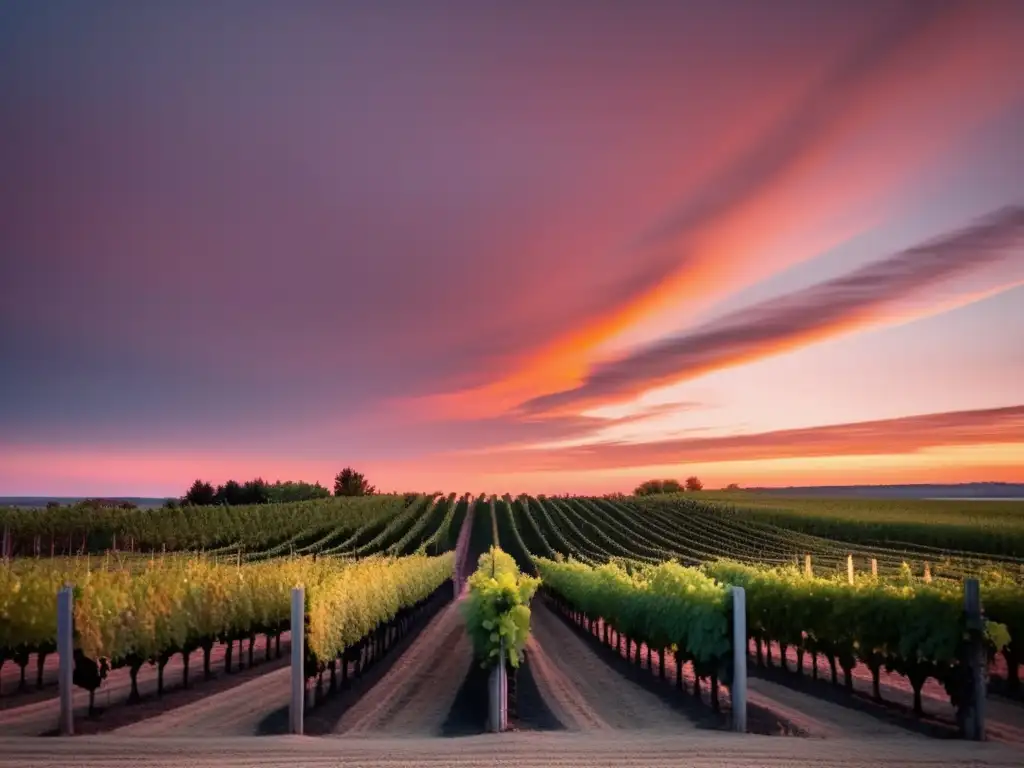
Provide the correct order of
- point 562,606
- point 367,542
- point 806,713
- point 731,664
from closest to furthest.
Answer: point 731,664, point 806,713, point 562,606, point 367,542

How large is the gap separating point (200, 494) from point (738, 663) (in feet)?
401

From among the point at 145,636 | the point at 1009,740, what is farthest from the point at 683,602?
the point at 145,636

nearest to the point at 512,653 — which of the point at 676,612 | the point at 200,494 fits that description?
the point at 676,612

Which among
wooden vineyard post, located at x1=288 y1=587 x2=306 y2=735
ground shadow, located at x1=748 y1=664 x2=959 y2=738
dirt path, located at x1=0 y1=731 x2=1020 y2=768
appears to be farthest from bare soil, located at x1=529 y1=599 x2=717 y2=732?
wooden vineyard post, located at x1=288 y1=587 x2=306 y2=735

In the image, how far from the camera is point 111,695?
17.8 m

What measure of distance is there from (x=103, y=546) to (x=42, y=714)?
214 ft

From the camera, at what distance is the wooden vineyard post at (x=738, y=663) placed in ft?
43.4

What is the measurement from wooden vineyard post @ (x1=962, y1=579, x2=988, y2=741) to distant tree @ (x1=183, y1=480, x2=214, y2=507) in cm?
12182

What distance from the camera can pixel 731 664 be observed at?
48.3 feet

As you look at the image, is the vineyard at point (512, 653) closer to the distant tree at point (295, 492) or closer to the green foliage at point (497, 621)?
the green foliage at point (497, 621)

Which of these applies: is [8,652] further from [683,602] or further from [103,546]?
[103,546]

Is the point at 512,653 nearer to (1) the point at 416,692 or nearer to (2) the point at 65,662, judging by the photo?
(1) the point at 416,692

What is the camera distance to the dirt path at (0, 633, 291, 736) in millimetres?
14328

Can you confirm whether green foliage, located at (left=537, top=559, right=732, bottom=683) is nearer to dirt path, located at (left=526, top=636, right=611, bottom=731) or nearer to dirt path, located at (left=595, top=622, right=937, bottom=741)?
dirt path, located at (left=595, top=622, right=937, bottom=741)
